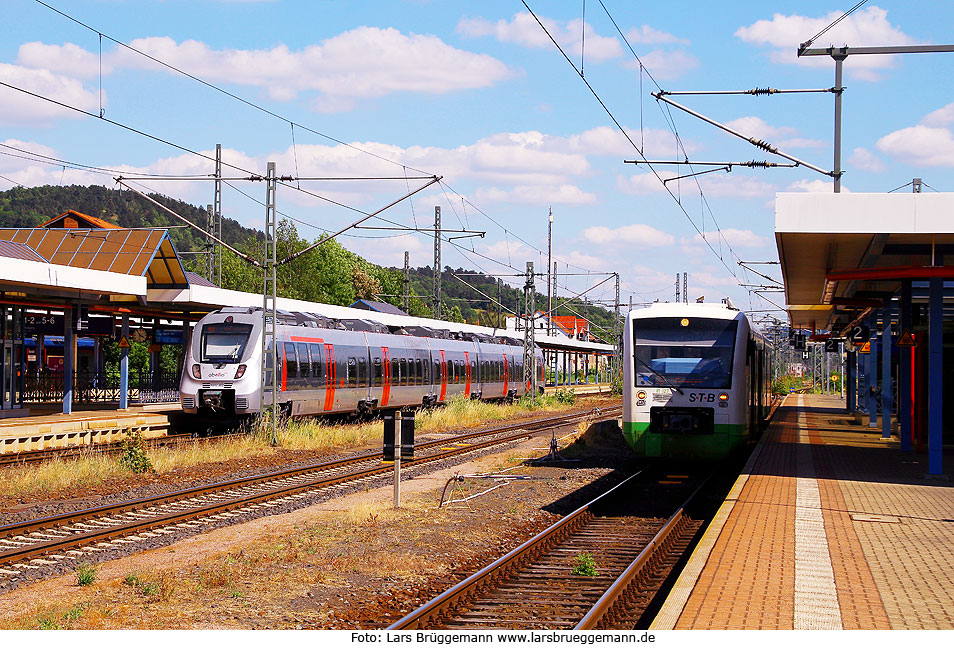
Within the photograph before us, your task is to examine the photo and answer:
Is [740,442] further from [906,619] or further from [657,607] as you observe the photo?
[906,619]

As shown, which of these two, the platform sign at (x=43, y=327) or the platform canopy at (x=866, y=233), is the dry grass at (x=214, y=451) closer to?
the platform sign at (x=43, y=327)

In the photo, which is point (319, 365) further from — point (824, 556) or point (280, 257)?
point (280, 257)

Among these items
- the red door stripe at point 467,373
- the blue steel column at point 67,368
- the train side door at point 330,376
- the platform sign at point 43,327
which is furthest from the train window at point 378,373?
the platform sign at point 43,327

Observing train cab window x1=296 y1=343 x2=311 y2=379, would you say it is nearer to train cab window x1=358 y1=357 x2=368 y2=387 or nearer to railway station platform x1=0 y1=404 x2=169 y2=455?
train cab window x1=358 y1=357 x2=368 y2=387

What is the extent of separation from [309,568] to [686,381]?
8736 millimetres

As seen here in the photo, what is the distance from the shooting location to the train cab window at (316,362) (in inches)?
1077

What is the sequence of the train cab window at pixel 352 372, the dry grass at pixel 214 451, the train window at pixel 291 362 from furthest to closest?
1. the train cab window at pixel 352 372
2. the train window at pixel 291 362
3. the dry grass at pixel 214 451

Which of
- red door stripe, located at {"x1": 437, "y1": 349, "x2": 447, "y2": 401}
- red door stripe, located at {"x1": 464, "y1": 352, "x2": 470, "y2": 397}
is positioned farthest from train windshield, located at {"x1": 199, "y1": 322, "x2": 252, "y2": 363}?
red door stripe, located at {"x1": 464, "y1": 352, "x2": 470, "y2": 397}

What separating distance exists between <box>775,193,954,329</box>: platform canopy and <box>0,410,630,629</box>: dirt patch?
5.62 metres

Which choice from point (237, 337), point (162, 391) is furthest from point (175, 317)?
point (237, 337)

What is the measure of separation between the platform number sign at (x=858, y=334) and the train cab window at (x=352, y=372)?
52.2 feet

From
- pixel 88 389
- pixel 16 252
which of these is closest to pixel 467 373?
pixel 88 389

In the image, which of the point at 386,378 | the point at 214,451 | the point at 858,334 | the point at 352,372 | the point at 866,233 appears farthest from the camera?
the point at 858,334

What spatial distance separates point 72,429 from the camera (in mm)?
24656
